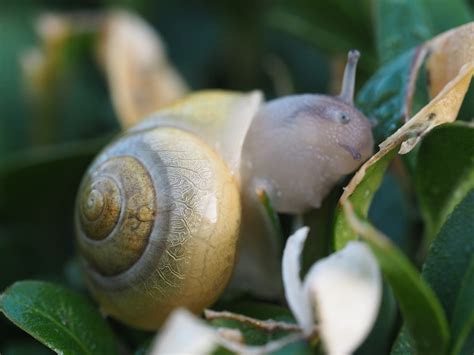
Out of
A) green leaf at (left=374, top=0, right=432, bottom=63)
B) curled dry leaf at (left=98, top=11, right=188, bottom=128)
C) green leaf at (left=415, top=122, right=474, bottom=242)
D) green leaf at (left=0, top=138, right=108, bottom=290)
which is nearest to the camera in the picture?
green leaf at (left=415, top=122, right=474, bottom=242)

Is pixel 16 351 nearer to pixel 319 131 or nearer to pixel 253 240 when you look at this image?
pixel 253 240

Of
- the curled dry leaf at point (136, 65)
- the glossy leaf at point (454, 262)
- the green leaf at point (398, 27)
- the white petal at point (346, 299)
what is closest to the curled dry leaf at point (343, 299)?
the white petal at point (346, 299)

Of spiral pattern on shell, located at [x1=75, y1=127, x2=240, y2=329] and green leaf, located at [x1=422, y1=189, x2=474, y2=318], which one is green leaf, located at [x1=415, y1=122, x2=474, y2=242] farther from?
spiral pattern on shell, located at [x1=75, y1=127, x2=240, y2=329]

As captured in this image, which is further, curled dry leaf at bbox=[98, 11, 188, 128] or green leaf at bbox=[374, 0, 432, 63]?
curled dry leaf at bbox=[98, 11, 188, 128]

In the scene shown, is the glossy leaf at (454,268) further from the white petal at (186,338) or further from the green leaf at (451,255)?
the white petal at (186,338)

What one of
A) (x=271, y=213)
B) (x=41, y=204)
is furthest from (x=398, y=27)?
(x=41, y=204)

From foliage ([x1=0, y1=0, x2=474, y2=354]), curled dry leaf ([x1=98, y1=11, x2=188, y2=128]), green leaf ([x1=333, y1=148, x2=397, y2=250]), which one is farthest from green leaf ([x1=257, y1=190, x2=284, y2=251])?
curled dry leaf ([x1=98, y1=11, x2=188, y2=128])

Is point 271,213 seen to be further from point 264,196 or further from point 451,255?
point 451,255
